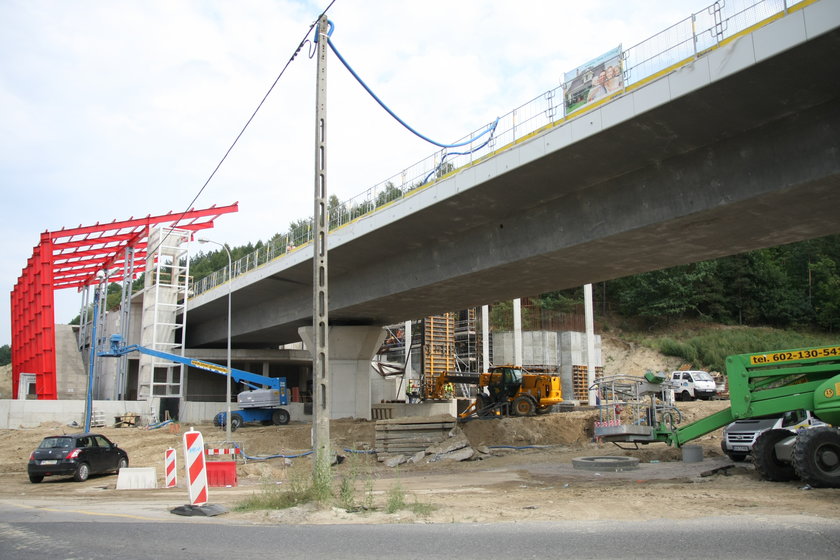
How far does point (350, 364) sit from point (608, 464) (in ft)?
56.3

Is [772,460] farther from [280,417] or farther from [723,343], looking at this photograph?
[723,343]

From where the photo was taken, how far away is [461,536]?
7.12m

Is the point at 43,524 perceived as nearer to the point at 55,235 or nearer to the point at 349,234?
the point at 349,234

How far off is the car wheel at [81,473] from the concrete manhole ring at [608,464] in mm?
13251

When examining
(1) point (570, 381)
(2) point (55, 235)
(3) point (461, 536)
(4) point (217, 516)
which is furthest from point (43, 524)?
(1) point (570, 381)

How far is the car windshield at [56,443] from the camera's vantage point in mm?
17703

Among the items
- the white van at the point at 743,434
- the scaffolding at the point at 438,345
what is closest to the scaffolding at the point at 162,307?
the scaffolding at the point at 438,345

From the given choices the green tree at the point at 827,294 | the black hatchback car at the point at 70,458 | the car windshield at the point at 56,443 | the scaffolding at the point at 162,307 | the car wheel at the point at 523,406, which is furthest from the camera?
the green tree at the point at 827,294

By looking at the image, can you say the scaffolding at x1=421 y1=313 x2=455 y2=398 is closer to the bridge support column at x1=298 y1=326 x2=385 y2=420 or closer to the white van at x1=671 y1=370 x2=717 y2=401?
the bridge support column at x1=298 y1=326 x2=385 y2=420

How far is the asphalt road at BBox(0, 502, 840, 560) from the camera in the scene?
6211mm

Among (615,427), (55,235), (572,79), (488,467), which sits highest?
(55,235)

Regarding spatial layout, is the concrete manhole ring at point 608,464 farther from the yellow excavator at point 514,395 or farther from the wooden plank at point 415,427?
the yellow excavator at point 514,395

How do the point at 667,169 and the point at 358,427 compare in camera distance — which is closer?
the point at 667,169

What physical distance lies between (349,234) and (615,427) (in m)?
9.96
